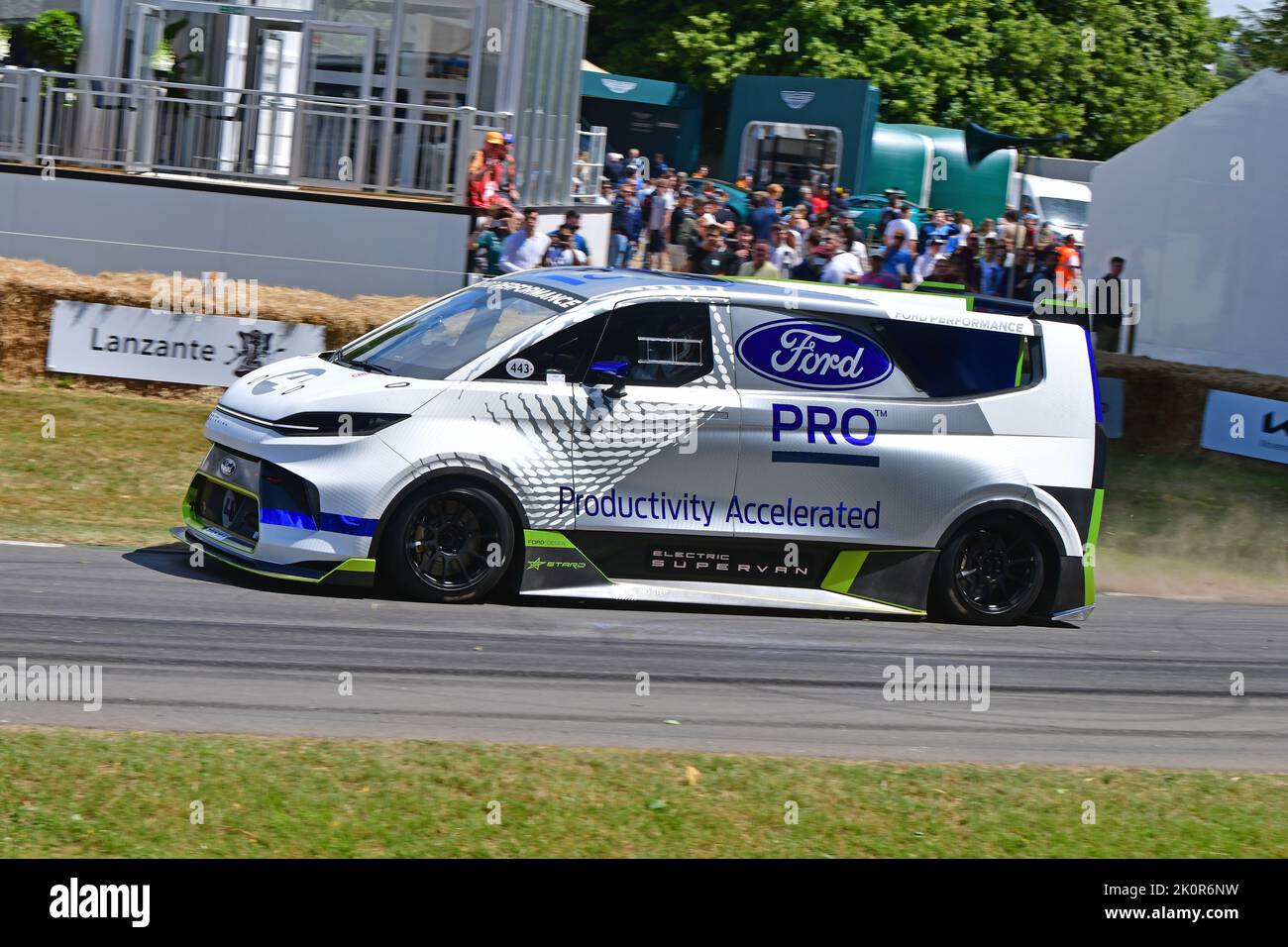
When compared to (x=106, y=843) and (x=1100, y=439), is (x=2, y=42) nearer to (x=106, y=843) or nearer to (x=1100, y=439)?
(x=1100, y=439)

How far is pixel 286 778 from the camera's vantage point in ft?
18.6

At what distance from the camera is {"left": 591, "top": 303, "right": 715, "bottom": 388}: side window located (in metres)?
9.09

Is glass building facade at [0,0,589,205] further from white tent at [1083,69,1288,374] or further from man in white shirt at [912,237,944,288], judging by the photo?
white tent at [1083,69,1288,374]

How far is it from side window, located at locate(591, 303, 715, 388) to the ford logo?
30 centimetres

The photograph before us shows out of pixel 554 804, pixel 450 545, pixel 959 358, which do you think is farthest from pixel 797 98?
pixel 554 804

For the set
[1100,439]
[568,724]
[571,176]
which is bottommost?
[568,724]

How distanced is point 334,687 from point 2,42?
57.5ft

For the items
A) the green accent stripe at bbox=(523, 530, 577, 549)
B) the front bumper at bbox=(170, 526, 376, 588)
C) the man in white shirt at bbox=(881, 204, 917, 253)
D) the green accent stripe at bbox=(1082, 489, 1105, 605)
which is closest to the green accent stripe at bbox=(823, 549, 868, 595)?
the green accent stripe at bbox=(1082, 489, 1105, 605)

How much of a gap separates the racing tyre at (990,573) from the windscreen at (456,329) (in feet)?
9.49

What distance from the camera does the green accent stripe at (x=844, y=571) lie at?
9406 millimetres

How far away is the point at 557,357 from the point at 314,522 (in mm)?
1690

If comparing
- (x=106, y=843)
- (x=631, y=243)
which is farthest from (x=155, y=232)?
(x=106, y=843)

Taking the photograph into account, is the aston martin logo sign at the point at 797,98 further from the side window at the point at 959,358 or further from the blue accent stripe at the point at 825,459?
the blue accent stripe at the point at 825,459

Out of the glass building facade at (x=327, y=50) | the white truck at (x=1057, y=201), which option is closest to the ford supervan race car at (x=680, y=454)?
the glass building facade at (x=327, y=50)
